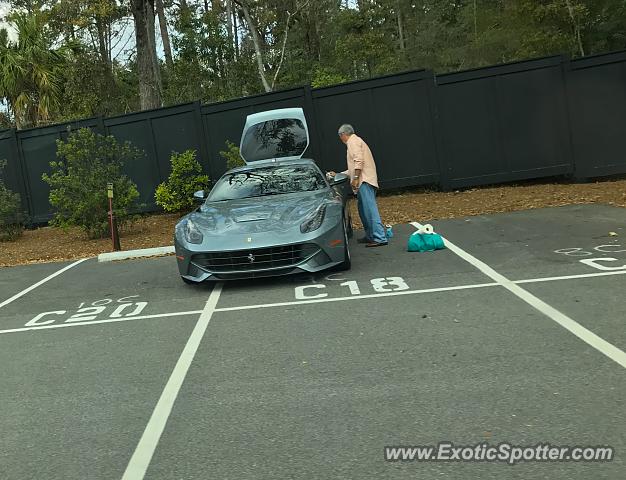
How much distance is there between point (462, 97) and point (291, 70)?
12095 millimetres

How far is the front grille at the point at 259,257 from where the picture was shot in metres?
6.77

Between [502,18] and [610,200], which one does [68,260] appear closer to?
[610,200]

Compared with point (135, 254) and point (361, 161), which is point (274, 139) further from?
point (361, 161)

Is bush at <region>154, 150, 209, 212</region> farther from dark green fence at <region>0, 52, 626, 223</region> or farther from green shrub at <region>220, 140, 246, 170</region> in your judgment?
green shrub at <region>220, 140, 246, 170</region>

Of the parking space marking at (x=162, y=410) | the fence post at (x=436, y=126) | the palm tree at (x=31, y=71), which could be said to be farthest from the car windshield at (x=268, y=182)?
the palm tree at (x=31, y=71)

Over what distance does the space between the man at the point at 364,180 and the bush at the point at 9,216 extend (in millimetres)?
7986

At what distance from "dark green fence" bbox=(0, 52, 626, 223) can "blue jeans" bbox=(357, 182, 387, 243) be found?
4897 millimetres

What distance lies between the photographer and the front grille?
6.77m

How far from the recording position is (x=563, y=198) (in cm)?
1174

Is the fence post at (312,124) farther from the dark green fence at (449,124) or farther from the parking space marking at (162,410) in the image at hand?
the parking space marking at (162,410)

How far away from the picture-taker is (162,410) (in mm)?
3932

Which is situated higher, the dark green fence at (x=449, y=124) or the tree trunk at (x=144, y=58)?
the tree trunk at (x=144, y=58)

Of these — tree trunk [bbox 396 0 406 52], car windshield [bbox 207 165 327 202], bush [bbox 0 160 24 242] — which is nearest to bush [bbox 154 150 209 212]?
bush [bbox 0 160 24 242]

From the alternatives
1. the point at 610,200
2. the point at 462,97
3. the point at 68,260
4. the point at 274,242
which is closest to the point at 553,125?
the point at 462,97
